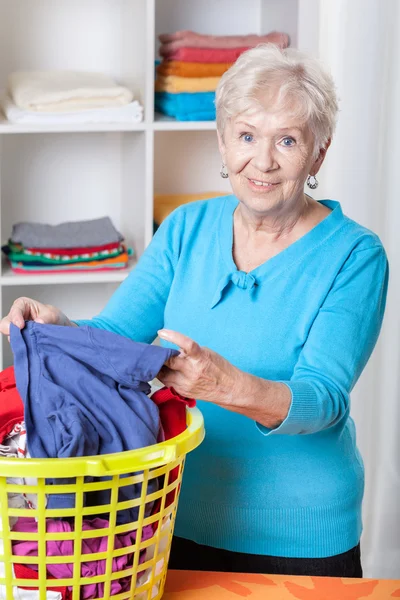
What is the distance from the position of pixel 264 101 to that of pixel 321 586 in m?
0.70

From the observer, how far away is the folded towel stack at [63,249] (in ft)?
7.69

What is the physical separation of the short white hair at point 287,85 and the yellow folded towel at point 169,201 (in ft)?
3.45

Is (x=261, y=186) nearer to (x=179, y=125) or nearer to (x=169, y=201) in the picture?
(x=179, y=125)

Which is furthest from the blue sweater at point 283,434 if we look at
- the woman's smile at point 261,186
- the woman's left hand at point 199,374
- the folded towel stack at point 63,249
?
the folded towel stack at point 63,249

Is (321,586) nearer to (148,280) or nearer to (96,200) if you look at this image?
(148,280)

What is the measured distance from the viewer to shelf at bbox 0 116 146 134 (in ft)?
7.30

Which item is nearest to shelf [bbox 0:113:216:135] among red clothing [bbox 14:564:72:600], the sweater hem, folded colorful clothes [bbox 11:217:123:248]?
folded colorful clothes [bbox 11:217:123:248]

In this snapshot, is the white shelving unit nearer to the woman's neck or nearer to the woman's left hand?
the woman's neck

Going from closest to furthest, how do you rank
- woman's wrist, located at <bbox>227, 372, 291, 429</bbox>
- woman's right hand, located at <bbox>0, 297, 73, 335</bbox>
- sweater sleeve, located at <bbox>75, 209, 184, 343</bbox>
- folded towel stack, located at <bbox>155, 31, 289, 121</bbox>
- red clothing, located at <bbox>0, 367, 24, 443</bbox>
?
red clothing, located at <bbox>0, 367, 24, 443</bbox> < woman's wrist, located at <bbox>227, 372, 291, 429</bbox> < woman's right hand, located at <bbox>0, 297, 73, 335</bbox> < sweater sleeve, located at <bbox>75, 209, 184, 343</bbox> < folded towel stack, located at <bbox>155, 31, 289, 121</bbox>

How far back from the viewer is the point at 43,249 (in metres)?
2.35

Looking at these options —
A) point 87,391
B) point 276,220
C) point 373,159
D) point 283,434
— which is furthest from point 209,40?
point 87,391

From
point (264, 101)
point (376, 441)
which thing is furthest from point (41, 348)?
point (376, 441)

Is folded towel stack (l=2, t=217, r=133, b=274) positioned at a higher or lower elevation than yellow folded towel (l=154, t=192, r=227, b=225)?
lower

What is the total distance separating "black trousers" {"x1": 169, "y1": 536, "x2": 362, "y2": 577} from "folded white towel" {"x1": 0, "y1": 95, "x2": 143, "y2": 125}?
1279mm
